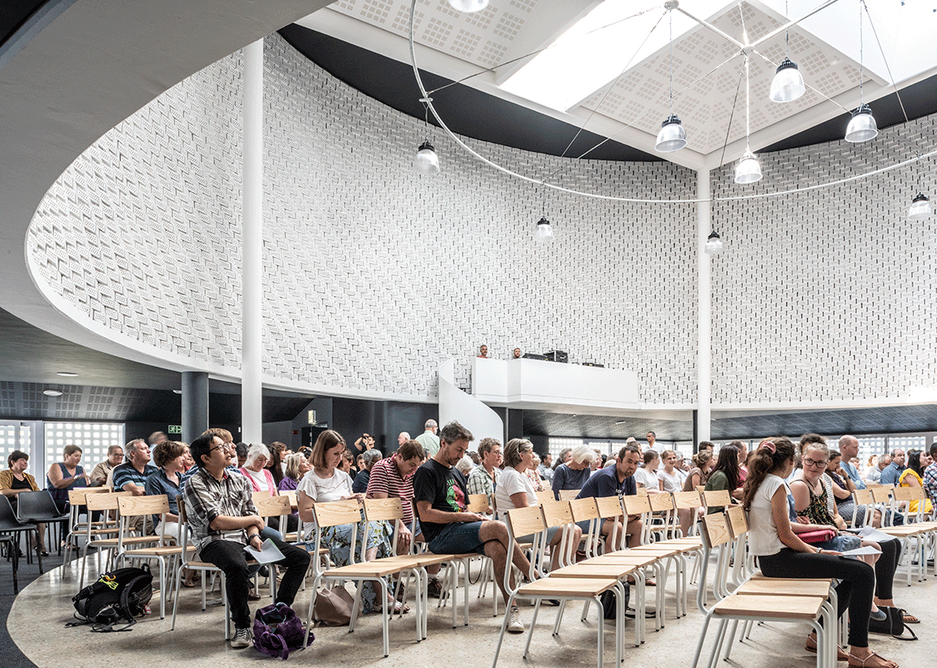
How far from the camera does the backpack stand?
467cm

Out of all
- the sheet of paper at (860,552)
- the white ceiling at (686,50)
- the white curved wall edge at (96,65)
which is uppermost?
the white ceiling at (686,50)

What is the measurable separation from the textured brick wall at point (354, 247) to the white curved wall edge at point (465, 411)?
529mm

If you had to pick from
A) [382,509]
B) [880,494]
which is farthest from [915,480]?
[382,509]

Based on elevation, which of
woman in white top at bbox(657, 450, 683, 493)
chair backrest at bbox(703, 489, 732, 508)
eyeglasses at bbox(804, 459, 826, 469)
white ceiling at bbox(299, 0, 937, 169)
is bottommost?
woman in white top at bbox(657, 450, 683, 493)

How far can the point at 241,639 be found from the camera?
421cm

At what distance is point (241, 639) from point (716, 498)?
3648mm

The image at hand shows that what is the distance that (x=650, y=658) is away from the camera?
390cm

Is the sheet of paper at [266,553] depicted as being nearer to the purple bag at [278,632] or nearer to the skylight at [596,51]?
the purple bag at [278,632]

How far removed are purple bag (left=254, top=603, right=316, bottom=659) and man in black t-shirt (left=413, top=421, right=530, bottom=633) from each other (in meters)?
1.01

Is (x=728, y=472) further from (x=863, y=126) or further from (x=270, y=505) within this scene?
(x=863, y=126)

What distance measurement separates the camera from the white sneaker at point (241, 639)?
4172 mm

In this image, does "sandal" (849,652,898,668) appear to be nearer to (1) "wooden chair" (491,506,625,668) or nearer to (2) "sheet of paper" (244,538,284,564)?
(1) "wooden chair" (491,506,625,668)

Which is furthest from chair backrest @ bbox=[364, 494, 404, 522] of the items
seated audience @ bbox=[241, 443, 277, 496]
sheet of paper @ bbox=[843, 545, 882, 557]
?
sheet of paper @ bbox=[843, 545, 882, 557]

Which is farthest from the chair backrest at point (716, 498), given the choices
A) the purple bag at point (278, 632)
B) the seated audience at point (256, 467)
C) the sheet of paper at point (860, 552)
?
the seated audience at point (256, 467)
